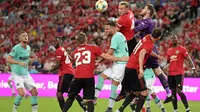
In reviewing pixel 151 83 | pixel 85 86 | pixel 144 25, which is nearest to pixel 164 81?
pixel 151 83

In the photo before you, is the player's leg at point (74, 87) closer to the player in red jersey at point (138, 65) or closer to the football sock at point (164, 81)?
the player in red jersey at point (138, 65)

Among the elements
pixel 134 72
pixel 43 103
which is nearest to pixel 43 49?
pixel 43 103

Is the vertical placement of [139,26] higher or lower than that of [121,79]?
higher

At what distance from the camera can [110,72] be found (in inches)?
612

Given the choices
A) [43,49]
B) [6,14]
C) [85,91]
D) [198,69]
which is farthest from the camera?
[6,14]

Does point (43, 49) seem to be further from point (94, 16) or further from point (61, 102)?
point (61, 102)

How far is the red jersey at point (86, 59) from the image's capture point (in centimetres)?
1280

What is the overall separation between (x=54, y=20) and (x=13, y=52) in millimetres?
16581

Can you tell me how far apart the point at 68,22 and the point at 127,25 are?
16.5 meters

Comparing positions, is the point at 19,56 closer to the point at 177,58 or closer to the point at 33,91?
the point at 33,91

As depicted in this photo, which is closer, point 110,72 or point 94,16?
point 110,72

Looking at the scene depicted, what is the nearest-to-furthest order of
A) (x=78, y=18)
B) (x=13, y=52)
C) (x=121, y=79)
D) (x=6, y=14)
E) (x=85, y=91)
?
(x=85, y=91) < (x=121, y=79) < (x=13, y=52) < (x=78, y=18) < (x=6, y=14)

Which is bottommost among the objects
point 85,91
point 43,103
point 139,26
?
point 43,103

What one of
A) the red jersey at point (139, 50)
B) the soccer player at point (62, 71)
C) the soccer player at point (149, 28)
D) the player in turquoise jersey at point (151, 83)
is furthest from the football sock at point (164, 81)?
the soccer player at point (62, 71)
